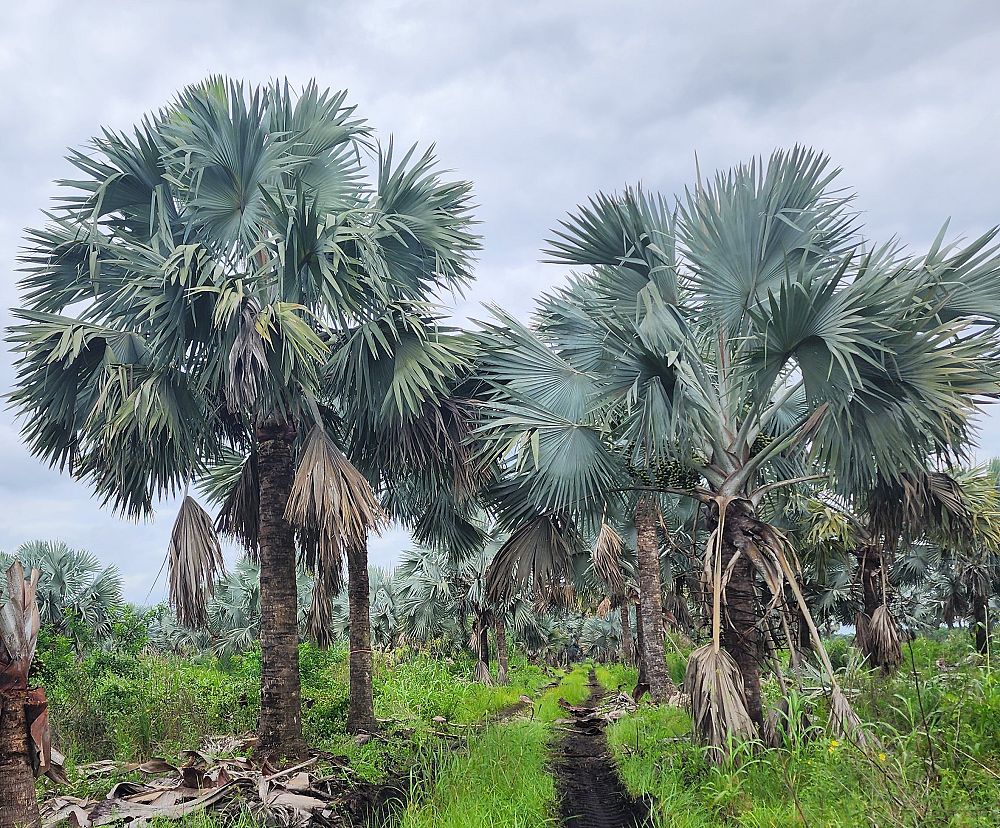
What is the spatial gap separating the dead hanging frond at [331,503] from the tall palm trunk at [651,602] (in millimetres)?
6632

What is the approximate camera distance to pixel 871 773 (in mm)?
5031

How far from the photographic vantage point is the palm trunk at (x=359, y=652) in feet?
38.5

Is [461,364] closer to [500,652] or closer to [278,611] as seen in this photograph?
[278,611]

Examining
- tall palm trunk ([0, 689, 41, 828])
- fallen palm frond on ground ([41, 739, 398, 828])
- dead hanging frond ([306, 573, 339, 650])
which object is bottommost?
fallen palm frond on ground ([41, 739, 398, 828])

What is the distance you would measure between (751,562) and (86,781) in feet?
24.0

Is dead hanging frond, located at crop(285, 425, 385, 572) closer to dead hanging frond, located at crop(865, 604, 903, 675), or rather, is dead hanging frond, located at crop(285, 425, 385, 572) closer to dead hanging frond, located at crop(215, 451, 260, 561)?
dead hanging frond, located at crop(215, 451, 260, 561)

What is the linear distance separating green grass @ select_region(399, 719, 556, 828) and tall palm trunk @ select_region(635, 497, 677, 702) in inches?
178

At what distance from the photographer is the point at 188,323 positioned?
337 inches

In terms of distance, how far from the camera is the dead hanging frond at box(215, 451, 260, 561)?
10.9 m

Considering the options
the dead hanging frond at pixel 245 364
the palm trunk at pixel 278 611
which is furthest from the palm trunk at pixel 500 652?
the dead hanging frond at pixel 245 364

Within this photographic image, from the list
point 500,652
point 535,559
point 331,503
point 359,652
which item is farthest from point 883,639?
point 500,652

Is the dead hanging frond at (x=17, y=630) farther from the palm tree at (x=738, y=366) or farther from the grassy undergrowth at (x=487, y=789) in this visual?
the palm tree at (x=738, y=366)

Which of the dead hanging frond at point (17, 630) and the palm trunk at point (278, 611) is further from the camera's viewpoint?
the palm trunk at point (278, 611)

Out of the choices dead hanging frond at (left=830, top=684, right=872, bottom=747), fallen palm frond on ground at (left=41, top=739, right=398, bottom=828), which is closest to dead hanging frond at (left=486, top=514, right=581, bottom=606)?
fallen palm frond on ground at (left=41, top=739, right=398, bottom=828)
